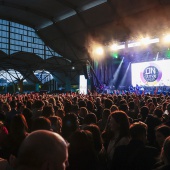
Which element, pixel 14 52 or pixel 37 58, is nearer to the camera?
pixel 14 52

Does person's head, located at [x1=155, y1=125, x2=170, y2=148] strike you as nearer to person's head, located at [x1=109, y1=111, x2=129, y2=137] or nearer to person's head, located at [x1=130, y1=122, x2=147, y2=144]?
person's head, located at [x1=130, y1=122, x2=147, y2=144]

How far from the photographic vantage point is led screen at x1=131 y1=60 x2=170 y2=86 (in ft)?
67.1

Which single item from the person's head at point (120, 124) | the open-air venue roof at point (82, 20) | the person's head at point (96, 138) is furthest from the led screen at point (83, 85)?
the person's head at point (96, 138)

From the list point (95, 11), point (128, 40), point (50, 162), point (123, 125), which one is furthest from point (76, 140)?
point (95, 11)

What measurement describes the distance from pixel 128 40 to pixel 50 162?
19158 millimetres

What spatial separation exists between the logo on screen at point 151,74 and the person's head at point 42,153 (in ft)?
68.2

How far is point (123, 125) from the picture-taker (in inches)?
139

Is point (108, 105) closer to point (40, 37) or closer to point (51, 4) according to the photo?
point (51, 4)

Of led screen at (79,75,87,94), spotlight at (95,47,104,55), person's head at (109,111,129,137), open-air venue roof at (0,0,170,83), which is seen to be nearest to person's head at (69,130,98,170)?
person's head at (109,111,129,137)

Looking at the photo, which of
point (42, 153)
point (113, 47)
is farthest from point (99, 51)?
point (42, 153)

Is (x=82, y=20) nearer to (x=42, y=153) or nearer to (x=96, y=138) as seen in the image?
(x=96, y=138)

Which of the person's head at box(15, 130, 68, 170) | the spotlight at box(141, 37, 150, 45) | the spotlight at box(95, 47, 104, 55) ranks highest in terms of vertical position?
the spotlight at box(141, 37, 150, 45)

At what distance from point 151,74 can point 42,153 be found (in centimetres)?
2111

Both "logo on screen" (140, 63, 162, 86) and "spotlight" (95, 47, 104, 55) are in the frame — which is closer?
"logo on screen" (140, 63, 162, 86)
